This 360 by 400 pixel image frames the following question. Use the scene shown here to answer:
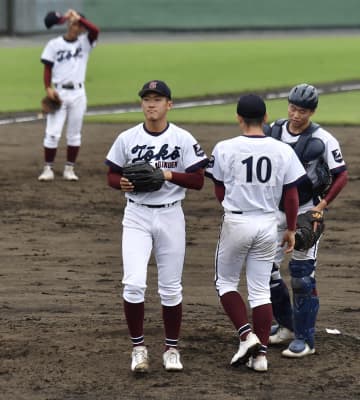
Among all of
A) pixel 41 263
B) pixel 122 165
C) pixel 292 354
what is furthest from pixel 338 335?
pixel 41 263

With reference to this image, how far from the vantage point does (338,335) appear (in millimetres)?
8320

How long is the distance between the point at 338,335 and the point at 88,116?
1352 centimetres

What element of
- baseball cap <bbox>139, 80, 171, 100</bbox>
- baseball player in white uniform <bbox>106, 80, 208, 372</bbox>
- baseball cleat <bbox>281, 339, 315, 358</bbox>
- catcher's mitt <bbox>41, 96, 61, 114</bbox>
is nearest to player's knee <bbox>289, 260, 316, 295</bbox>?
baseball cleat <bbox>281, 339, 315, 358</bbox>

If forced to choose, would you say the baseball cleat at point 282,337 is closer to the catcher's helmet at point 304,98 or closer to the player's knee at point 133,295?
the player's knee at point 133,295

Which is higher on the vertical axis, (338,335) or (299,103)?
(299,103)

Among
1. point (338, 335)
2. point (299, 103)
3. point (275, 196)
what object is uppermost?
point (299, 103)

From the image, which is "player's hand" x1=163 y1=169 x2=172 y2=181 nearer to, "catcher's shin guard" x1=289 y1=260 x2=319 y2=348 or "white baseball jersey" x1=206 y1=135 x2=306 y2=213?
"white baseball jersey" x1=206 y1=135 x2=306 y2=213

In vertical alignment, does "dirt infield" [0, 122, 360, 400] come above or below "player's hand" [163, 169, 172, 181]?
below

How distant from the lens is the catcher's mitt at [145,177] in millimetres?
7172

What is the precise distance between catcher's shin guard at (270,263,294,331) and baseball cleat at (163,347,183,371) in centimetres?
103

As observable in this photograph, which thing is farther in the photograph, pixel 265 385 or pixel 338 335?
pixel 338 335

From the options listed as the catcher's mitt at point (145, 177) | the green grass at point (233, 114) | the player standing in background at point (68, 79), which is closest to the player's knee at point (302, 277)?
the catcher's mitt at point (145, 177)

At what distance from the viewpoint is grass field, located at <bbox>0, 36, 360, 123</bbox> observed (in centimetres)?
2284

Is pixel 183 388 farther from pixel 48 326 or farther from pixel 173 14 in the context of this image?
pixel 173 14
